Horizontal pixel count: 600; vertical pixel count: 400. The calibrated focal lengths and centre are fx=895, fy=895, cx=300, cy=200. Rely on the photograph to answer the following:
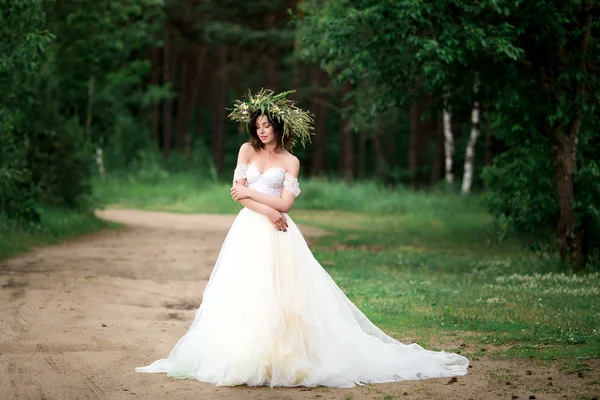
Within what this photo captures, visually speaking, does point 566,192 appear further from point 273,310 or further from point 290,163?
point 273,310

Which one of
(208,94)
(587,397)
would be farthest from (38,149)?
(208,94)

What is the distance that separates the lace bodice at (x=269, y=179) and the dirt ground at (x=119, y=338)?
181cm

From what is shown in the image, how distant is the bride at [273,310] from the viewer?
→ 7734 mm

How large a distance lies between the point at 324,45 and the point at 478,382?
36.9ft

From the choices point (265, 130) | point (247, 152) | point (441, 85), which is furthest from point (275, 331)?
point (441, 85)

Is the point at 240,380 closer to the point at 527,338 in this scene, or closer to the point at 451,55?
the point at 527,338

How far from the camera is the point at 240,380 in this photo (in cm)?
760

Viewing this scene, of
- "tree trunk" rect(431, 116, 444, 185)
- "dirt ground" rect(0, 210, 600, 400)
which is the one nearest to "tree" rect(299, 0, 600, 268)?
"dirt ground" rect(0, 210, 600, 400)

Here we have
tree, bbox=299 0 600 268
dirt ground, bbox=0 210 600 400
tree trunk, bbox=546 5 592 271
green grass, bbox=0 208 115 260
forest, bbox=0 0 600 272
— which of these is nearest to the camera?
dirt ground, bbox=0 210 600 400

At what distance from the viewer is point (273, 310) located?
7898 mm

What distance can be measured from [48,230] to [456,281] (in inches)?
377

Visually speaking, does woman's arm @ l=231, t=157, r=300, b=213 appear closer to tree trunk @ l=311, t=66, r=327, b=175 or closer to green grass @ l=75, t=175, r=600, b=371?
green grass @ l=75, t=175, r=600, b=371

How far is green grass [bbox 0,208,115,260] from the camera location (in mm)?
17562

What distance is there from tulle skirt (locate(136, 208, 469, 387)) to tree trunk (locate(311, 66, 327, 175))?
39.3 m
